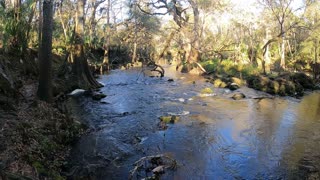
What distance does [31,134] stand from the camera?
747 centimetres

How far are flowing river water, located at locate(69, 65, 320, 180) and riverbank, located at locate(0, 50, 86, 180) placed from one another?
0.46 metres

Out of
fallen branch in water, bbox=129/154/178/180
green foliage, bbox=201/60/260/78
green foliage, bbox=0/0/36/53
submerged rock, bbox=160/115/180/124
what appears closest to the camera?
fallen branch in water, bbox=129/154/178/180

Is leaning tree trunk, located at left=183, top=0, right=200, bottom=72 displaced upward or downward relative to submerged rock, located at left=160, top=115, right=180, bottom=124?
upward

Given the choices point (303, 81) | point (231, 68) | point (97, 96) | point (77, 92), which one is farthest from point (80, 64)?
point (231, 68)

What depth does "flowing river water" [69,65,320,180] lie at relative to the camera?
7414mm

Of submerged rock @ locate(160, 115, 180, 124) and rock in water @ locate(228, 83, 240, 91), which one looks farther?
rock in water @ locate(228, 83, 240, 91)

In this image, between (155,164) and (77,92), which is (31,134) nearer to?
(155,164)

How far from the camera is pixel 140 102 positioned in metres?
15.8

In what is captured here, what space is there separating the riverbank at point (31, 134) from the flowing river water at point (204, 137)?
1.53 feet

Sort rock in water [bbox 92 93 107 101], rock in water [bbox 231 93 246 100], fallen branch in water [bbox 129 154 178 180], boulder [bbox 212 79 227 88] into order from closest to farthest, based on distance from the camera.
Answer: fallen branch in water [bbox 129 154 178 180], rock in water [bbox 92 93 107 101], rock in water [bbox 231 93 246 100], boulder [bbox 212 79 227 88]

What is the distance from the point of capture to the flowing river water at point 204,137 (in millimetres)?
7414

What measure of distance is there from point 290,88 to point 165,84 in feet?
27.6

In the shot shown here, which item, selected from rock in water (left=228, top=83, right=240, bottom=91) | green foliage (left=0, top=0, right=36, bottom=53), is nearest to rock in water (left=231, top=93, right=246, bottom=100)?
rock in water (left=228, top=83, right=240, bottom=91)

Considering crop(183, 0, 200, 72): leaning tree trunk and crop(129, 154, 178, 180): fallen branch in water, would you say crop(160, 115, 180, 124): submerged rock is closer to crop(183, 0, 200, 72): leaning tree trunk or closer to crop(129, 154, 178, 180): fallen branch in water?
crop(129, 154, 178, 180): fallen branch in water
